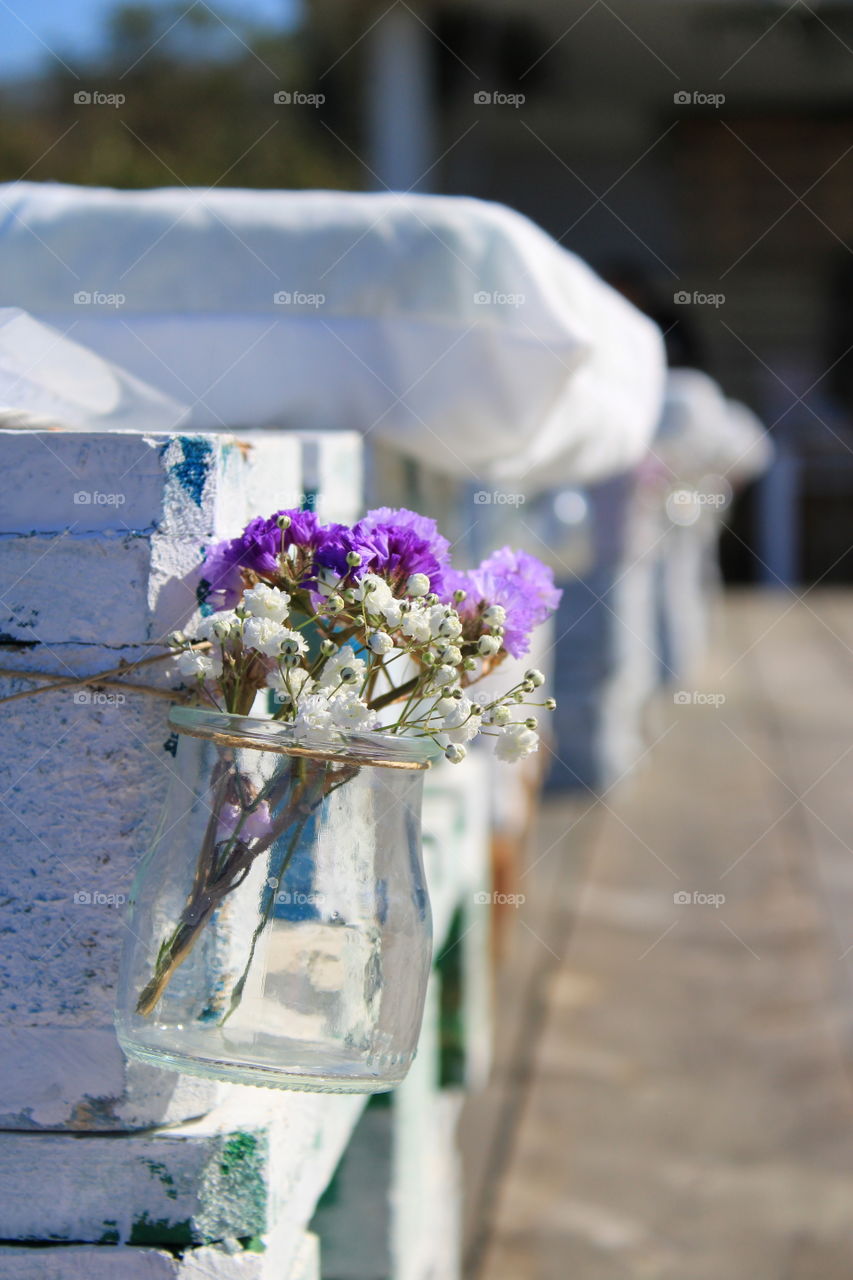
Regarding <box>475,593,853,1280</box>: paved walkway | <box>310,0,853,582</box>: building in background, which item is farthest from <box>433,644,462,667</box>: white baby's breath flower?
<box>310,0,853,582</box>: building in background

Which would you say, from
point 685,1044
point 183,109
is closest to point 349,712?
point 685,1044

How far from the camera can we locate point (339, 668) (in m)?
1.25

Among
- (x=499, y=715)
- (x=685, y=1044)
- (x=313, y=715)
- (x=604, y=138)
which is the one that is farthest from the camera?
(x=604, y=138)

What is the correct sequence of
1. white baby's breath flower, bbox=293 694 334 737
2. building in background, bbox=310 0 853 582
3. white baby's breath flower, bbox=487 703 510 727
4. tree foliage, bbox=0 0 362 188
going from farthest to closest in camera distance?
1. building in background, bbox=310 0 853 582
2. tree foliage, bbox=0 0 362 188
3. white baby's breath flower, bbox=487 703 510 727
4. white baby's breath flower, bbox=293 694 334 737

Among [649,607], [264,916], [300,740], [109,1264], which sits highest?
[649,607]

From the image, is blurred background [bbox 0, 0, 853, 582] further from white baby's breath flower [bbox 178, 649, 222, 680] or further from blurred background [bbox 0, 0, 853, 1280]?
white baby's breath flower [bbox 178, 649, 222, 680]

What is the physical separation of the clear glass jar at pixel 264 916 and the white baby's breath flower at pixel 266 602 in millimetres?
92

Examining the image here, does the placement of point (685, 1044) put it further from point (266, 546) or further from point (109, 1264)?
point (266, 546)

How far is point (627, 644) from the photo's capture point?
26.0ft

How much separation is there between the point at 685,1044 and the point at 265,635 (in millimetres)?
3729

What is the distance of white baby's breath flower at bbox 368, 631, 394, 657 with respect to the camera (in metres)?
1.23

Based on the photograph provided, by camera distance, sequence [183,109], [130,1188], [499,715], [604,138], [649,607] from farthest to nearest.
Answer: [604,138]
[183,109]
[649,607]
[130,1188]
[499,715]

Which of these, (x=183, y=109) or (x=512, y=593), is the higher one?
(x=183, y=109)

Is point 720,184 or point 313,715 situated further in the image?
point 720,184
